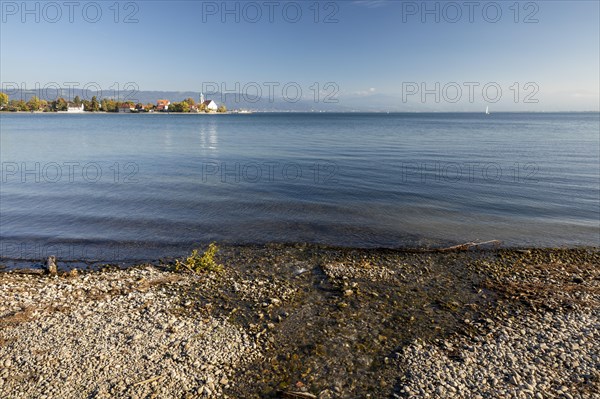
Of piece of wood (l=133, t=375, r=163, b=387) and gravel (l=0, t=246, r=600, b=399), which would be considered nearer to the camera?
piece of wood (l=133, t=375, r=163, b=387)

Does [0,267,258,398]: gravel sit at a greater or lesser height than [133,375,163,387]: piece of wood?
greater

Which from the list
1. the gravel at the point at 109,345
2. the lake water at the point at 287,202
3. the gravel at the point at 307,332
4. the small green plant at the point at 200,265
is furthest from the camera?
the lake water at the point at 287,202

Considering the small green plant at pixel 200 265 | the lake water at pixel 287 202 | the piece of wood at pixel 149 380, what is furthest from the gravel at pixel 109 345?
the lake water at pixel 287 202

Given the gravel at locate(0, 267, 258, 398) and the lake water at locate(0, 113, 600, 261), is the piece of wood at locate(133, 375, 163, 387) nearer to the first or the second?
the gravel at locate(0, 267, 258, 398)

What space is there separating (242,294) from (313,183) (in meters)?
20.3

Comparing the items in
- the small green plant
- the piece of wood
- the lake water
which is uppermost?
the lake water

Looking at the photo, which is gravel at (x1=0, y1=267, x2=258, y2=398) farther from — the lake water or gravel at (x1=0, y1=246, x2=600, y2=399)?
the lake water

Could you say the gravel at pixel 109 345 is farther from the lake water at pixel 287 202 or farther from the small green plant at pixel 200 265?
the lake water at pixel 287 202

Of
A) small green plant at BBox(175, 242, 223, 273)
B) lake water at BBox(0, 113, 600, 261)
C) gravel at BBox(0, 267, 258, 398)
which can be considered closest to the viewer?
gravel at BBox(0, 267, 258, 398)

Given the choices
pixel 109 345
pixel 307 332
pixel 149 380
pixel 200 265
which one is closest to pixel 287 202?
pixel 200 265

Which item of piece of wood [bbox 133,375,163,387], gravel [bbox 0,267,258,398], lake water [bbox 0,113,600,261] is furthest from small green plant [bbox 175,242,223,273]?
piece of wood [bbox 133,375,163,387]

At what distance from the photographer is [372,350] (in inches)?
380

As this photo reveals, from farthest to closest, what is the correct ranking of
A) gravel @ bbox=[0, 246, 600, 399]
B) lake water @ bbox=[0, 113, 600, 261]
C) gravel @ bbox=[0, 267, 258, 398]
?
lake water @ bbox=[0, 113, 600, 261] → gravel @ bbox=[0, 246, 600, 399] → gravel @ bbox=[0, 267, 258, 398]

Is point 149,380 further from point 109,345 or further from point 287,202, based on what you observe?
point 287,202
